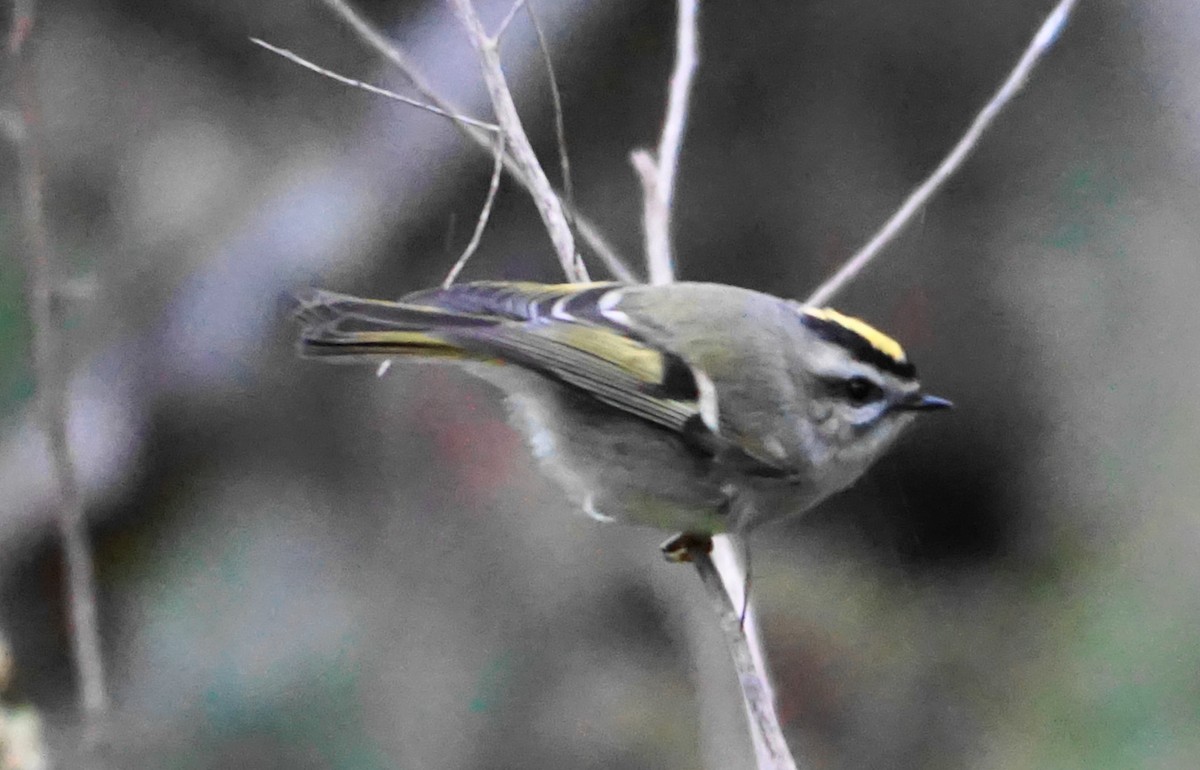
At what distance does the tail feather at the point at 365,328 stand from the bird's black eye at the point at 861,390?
636 mm

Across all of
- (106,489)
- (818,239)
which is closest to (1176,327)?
(818,239)

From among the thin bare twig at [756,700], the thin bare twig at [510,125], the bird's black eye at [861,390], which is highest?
the thin bare twig at [510,125]

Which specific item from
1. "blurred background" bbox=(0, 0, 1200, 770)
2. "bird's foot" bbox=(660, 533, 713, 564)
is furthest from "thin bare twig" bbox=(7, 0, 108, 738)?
"blurred background" bbox=(0, 0, 1200, 770)

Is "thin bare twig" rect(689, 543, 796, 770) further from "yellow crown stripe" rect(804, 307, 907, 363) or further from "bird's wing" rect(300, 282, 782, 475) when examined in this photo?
"yellow crown stripe" rect(804, 307, 907, 363)

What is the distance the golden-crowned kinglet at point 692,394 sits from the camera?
224cm

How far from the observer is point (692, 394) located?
7.45 ft

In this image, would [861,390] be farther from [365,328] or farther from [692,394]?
[365,328]

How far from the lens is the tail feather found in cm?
199

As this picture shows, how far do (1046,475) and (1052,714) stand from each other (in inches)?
28.9

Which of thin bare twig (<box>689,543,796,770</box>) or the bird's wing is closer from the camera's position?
thin bare twig (<box>689,543,796,770</box>)

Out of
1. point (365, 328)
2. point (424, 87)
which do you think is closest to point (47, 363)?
point (365, 328)

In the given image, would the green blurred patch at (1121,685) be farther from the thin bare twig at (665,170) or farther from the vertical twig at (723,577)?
the thin bare twig at (665,170)

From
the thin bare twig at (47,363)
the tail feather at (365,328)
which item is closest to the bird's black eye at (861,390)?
the tail feather at (365,328)

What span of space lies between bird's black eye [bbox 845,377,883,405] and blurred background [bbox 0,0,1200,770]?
59.5 inches
